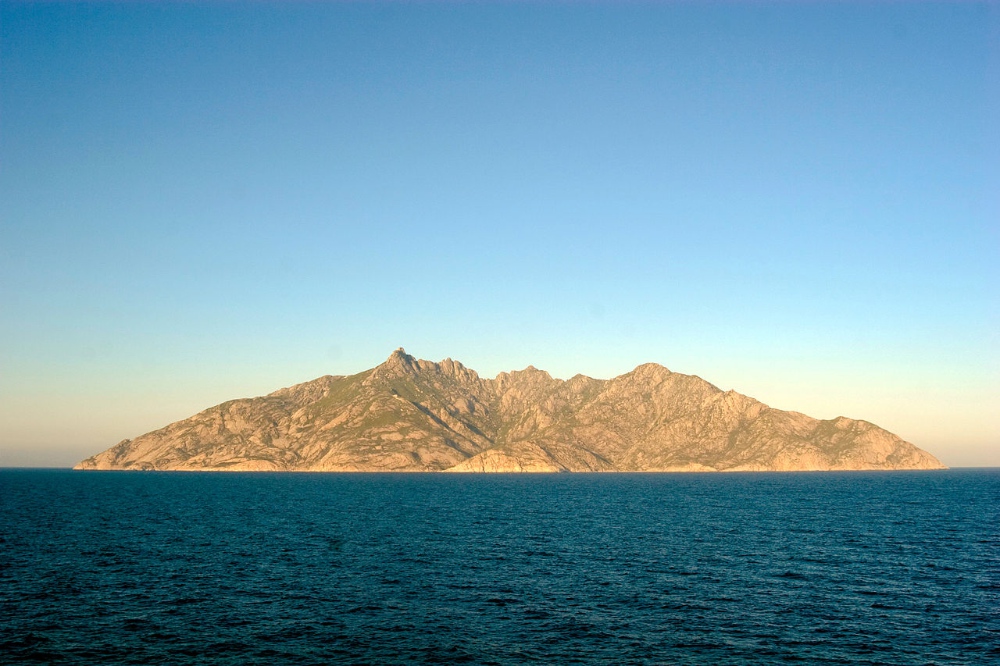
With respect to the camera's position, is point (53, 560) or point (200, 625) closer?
point (200, 625)

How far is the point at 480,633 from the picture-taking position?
5384 centimetres

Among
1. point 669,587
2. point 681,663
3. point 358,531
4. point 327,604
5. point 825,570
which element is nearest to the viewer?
point 681,663

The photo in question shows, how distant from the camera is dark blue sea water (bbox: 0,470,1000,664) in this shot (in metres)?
49.8

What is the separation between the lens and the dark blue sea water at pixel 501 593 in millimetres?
49750

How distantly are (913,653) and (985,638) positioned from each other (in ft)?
27.2

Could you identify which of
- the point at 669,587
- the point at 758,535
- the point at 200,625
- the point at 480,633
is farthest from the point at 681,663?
the point at 758,535

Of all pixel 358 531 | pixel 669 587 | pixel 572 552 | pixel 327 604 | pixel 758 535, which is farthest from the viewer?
pixel 358 531

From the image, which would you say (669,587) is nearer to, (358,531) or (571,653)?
(571,653)

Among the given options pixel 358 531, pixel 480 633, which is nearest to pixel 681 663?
pixel 480 633

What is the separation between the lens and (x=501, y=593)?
222 ft

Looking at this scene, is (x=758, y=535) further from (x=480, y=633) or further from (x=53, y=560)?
(x=53, y=560)

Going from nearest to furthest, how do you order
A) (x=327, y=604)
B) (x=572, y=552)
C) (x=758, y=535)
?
(x=327, y=604), (x=572, y=552), (x=758, y=535)

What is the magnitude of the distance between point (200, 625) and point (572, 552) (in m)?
52.4

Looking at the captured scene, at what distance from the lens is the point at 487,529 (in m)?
123
